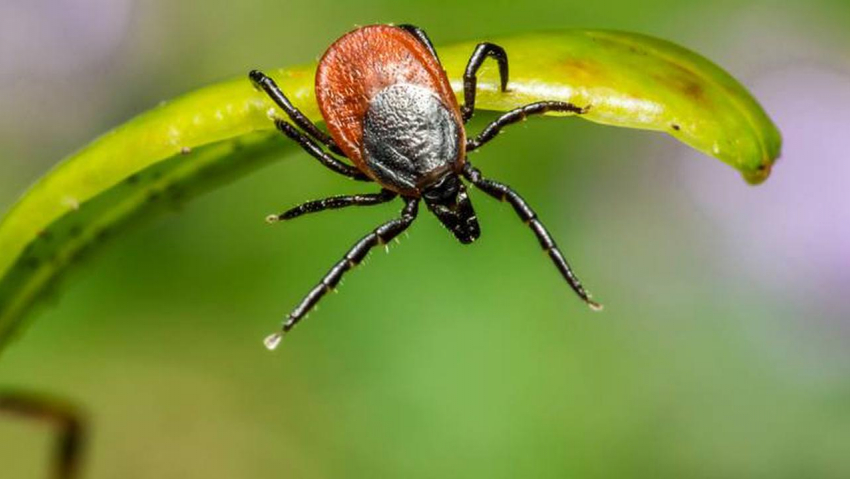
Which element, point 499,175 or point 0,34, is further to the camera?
Answer: point 0,34

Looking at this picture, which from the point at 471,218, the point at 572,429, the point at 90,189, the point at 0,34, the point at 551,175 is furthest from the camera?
the point at 0,34

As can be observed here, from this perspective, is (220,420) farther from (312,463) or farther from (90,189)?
(90,189)

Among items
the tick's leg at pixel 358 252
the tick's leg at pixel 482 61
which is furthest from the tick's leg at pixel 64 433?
the tick's leg at pixel 482 61

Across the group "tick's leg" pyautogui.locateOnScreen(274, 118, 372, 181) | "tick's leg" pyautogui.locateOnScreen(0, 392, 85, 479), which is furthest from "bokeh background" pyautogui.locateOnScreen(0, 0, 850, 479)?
"tick's leg" pyautogui.locateOnScreen(274, 118, 372, 181)

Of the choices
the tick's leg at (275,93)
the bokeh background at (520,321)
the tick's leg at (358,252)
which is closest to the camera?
the tick's leg at (275,93)

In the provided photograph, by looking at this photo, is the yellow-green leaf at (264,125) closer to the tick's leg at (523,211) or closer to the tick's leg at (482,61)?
the tick's leg at (482,61)

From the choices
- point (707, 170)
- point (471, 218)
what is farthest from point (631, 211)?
point (471, 218)

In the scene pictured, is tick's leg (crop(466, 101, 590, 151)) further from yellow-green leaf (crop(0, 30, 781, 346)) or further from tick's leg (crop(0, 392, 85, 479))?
tick's leg (crop(0, 392, 85, 479))
